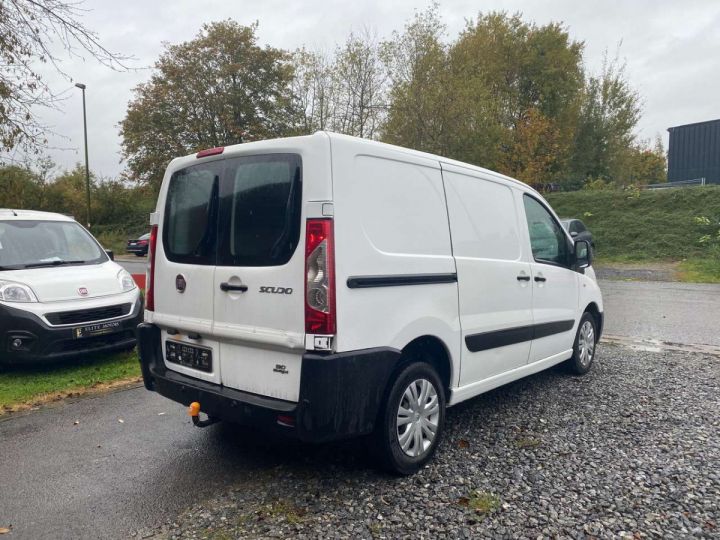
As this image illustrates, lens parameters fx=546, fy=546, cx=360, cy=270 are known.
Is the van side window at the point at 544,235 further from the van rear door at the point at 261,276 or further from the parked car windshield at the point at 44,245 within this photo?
the parked car windshield at the point at 44,245

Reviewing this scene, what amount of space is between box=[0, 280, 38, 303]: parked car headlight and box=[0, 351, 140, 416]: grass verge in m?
0.83

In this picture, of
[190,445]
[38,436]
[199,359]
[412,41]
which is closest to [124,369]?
[38,436]

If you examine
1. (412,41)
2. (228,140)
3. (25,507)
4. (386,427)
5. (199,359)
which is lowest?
(25,507)

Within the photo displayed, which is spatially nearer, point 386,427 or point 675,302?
point 386,427

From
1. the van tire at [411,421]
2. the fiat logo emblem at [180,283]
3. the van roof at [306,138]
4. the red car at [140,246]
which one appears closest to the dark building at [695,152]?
the red car at [140,246]

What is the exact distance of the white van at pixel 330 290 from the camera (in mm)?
3008

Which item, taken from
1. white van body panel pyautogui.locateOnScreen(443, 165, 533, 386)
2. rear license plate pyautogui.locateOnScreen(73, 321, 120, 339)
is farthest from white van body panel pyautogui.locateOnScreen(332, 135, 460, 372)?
rear license plate pyautogui.locateOnScreen(73, 321, 120, 339)

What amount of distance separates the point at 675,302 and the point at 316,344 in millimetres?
10655

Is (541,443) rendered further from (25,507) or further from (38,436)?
(38,436)

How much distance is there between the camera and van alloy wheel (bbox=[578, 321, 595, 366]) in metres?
5.71

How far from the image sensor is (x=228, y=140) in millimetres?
28984

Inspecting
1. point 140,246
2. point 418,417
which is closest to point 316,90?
point 140,246

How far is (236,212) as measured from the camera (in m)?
3.38

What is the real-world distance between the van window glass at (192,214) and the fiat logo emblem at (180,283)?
11 cm
